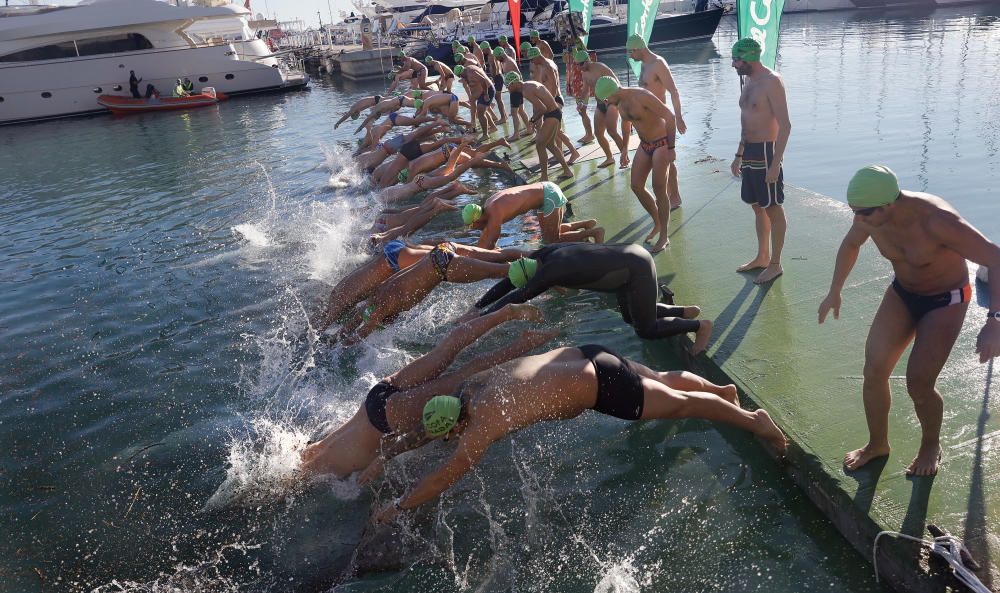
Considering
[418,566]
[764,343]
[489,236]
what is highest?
[489,236]

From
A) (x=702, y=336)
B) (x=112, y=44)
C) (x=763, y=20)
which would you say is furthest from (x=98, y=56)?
(x=702, y=336)

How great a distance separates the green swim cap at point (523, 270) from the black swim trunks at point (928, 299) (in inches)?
94.8

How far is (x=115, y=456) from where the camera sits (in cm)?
528

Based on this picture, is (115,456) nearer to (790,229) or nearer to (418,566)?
(418,566)

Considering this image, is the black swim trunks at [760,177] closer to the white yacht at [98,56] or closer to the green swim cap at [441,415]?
the green swim cap at [441,415]

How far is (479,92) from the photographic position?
14.6m

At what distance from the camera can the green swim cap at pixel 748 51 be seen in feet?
17.9

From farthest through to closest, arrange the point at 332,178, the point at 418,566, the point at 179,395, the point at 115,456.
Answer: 1. the point at 332,178
2. the point at 179,395
3. the point at 115,456
4. the point at 418,566

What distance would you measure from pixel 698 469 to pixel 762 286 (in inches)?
89.2

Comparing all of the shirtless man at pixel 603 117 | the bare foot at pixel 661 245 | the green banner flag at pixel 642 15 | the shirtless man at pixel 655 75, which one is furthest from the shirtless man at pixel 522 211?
the green banner flag at pixel 642 15

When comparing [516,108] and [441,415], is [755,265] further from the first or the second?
[516,108]

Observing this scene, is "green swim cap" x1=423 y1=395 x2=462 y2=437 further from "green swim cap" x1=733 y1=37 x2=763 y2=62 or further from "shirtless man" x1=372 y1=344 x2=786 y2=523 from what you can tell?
"green swim cap" x1=733 y1=37 x2=763 y2=62

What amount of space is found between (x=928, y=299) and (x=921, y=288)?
0.06 m

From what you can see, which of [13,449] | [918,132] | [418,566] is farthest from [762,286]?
[918,132]
